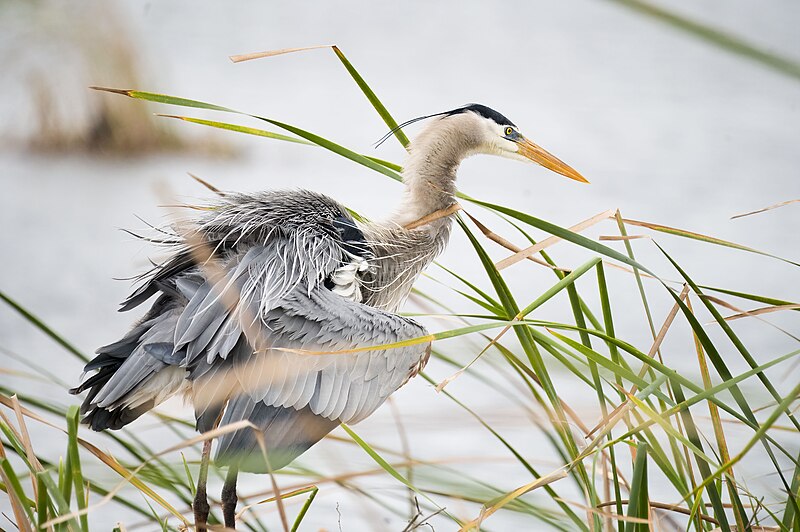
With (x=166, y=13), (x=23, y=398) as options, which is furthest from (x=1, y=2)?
(x=166, y=13)

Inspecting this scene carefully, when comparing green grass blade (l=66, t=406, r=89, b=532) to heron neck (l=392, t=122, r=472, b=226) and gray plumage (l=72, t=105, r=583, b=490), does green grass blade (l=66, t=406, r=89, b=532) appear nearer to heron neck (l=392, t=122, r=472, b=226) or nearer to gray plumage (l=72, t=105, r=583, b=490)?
gray plumage (l=72, t=105, r=583, b=490)

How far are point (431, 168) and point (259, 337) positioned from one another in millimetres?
677

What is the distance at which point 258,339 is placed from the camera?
155 centimetres

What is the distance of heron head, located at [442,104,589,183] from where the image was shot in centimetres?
207

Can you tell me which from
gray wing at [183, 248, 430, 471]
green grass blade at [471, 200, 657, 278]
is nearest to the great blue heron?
gray wing at [183, 248, 430, 471]

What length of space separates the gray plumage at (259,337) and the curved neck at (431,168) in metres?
0.24

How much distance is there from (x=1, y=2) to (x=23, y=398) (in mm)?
851

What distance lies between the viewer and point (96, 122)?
17.7ft

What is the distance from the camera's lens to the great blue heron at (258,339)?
5.03ft

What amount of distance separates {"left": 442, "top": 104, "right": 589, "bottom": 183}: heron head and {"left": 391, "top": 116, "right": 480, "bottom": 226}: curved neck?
0.02 metres

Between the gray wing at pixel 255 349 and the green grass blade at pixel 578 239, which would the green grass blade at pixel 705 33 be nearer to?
the green grass blade at pixel 578 239

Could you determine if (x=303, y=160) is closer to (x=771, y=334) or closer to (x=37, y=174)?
(x=37, y=174)

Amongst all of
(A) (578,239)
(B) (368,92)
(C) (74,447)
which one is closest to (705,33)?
(A) (578,239)

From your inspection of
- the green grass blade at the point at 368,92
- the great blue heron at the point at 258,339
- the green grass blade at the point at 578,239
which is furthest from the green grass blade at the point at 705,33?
the great blue heron at the point at 258,339
